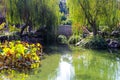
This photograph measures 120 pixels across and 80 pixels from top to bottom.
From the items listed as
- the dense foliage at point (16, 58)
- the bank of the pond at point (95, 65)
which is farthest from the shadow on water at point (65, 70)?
the dense foliage at point (16, 58)

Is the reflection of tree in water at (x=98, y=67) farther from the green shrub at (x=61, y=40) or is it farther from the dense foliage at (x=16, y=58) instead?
the green shrub at (x=61, y=40)

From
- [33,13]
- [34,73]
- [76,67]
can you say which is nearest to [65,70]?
[76,67]

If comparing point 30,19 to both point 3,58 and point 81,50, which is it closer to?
point 81,50

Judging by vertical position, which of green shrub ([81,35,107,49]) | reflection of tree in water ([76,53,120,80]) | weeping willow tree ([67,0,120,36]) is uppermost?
weeping willow tree ([67,0,120,36])

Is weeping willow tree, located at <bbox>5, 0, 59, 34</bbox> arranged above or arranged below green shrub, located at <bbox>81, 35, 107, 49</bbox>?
above

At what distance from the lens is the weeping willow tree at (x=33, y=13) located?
1744 cm

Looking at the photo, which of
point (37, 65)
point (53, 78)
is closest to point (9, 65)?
point (37, 65)

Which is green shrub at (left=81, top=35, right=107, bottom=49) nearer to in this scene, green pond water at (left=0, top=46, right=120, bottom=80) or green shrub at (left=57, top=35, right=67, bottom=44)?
green pond water at (left=0, top=46, right=120, bottom=80)

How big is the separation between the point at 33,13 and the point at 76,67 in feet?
23.6

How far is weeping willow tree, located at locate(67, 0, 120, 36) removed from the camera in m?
17.1

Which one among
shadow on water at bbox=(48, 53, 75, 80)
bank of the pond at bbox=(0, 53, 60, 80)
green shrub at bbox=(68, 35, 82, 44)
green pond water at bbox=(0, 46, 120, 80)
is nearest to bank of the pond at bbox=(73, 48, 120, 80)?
green pond water at bbox=(0, 46, 120, 80)

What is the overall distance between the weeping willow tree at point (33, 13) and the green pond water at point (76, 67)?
10.2ft

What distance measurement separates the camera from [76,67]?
11438 mm

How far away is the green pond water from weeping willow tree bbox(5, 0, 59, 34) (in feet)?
10.2
